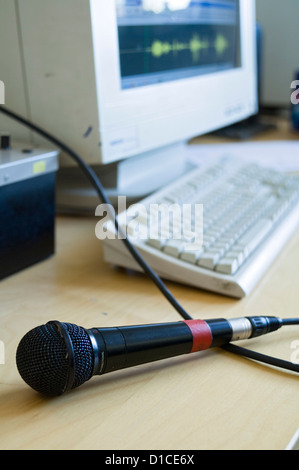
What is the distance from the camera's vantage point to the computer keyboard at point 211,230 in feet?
1.89

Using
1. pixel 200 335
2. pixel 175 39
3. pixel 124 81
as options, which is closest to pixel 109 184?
pixel 124 81

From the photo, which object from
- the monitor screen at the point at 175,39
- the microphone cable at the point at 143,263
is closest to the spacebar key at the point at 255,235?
the microphone cable at the point at 143,263

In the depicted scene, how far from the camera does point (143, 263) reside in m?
0.57

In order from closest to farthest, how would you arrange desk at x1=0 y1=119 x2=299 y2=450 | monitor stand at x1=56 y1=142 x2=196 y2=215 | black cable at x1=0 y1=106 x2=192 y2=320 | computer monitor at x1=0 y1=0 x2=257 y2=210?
desk at x1=0 y1=119 x2=299 y2=450 → black cable at x1=0 y1=106 x2=192 y2=320 → computer monitor at x1=0 y1=0 x2=257 y2=210 → monitor stand at x1=56 y1=142 x2=196 y2=215

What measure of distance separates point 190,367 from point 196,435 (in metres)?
0.09

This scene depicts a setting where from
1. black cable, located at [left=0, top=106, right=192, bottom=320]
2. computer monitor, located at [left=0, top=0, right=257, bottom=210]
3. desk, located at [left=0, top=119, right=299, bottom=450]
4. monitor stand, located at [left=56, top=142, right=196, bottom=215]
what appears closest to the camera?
Answer: desk, located at [left=0, top=119, right=299, bottom=450]

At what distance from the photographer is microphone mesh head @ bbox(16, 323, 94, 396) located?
14.8 inches

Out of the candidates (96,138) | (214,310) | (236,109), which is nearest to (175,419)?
(214,310)

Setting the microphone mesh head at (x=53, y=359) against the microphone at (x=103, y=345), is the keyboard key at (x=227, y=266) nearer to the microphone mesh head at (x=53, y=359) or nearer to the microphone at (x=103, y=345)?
the microphone at (x=103, y=345)

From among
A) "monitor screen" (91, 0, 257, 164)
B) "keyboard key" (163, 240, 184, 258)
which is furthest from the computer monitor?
"keyboard key" (163, 240, 184, 258)

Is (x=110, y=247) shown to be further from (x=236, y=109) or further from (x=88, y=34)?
(x=236, y=109)

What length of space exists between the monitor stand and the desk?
0.20 metres

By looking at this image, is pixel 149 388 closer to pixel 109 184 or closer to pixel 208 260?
pixel 208 260

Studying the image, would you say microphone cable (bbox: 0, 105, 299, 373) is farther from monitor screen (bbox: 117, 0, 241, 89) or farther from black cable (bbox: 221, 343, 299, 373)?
monitor screen (bbox: 117, 0, 241, 89)
